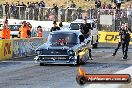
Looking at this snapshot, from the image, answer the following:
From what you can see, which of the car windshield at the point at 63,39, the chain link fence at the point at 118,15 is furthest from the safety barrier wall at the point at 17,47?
the chain link fence at the point at 118,15

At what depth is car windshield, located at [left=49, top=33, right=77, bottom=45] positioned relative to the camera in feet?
68.5

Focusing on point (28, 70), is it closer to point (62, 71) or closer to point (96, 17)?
point (62, 71)

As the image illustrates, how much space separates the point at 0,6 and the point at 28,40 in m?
21.5

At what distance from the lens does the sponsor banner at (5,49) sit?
23.1 meters

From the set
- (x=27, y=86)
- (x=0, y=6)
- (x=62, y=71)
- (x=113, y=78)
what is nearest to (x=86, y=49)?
(x=62, y=71)

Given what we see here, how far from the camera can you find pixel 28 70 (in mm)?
18109

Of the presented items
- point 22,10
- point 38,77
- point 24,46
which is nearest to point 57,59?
point 38,77

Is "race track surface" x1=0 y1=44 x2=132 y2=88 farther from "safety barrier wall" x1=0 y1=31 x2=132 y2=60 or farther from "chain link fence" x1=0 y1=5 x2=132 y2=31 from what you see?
"chain link fence" x1=0 y1=5 x2=132 y2=31

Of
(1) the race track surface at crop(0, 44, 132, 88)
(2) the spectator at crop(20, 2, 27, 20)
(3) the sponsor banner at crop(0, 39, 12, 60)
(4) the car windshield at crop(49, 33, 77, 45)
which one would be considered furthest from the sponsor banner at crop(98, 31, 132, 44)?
(1) the race track surface at crop(0, 44, 132, 88)

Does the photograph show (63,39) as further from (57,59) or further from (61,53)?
(57,59)

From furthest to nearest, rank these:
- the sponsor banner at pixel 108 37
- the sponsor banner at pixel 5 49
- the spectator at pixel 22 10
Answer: the spectator at pixel 22 10
the sponsor banner at pixel 108 37
the sponsor banner at pixel 5 49

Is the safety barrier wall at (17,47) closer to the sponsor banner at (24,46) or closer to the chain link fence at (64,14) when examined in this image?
the sponsor banner at (24,46)

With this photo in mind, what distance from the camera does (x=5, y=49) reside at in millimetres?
23531

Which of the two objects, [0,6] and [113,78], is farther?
[0,6]
